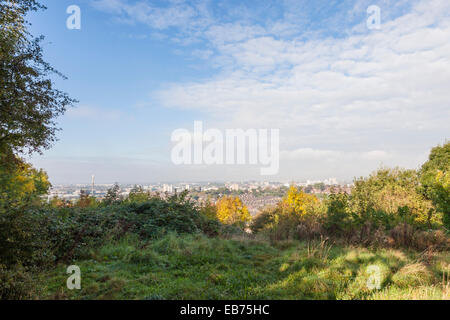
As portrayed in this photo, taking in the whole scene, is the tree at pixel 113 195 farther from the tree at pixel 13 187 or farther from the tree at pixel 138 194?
the tree at pixel 13 187

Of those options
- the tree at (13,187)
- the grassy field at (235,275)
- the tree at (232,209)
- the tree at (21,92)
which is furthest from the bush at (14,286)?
the tree at (232,209)

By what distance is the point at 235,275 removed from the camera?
540 centimetres

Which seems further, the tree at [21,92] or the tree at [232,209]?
the tree at [232,209]

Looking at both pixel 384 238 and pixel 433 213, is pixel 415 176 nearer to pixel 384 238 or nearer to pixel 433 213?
pixel 433 213

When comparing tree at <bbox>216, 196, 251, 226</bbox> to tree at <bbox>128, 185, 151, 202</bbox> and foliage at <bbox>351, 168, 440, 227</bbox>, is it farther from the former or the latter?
foliage at <bbox>351, 168, 440, 227</bbox>

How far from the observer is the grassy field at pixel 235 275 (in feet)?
14.2

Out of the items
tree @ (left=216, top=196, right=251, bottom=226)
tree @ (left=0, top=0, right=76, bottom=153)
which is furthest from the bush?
tree @ (left=216, top=196, right=251, bottom=226)

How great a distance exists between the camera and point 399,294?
409cm

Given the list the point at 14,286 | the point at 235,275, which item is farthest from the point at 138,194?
the point at 14,286

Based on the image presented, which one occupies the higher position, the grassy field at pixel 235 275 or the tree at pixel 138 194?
the tree at pixel 138 194

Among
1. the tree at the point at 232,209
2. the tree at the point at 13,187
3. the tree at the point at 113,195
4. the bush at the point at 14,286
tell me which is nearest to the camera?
the bush at the point at 14,286

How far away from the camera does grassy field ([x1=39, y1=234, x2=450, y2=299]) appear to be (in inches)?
170

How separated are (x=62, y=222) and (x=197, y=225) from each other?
16.2ft
